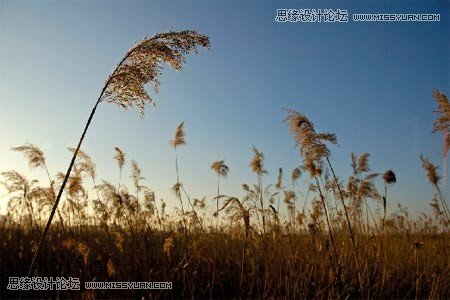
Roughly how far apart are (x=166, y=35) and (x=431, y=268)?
585 centimetres

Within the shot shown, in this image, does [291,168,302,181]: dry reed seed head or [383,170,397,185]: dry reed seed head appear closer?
[383,170,397,185]: dry reed seed head

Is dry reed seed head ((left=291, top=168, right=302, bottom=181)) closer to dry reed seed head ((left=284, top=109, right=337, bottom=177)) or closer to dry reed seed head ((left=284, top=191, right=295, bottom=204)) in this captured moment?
dry reed seed head ((left=284, top=191, right=295, bottom=204))

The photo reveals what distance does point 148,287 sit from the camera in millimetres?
4102

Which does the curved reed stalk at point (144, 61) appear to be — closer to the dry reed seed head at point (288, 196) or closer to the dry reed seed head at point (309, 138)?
the dry reed seed head at point (309, 138)

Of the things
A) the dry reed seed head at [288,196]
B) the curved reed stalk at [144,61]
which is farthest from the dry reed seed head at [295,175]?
the curved reed stalk at [144,61]

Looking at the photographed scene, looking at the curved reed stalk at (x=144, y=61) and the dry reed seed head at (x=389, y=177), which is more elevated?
the curved reed stalk at (x=144, y=61)

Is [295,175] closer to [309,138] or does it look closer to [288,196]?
[288,196]

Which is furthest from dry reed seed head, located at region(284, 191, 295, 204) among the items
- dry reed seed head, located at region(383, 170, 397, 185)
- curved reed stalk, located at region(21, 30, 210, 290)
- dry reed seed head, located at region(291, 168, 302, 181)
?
curved reed stalk, located at region(21, 30, 210, 290)

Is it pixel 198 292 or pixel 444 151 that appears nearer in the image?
pixel 444 151

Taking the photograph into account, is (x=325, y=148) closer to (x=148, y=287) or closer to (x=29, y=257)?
(x=148, y=287)

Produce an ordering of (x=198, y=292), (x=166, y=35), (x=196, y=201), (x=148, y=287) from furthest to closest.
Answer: (x=196, y=201), (x=198, y=292), (x=148, y=287), (x=166, y=35)

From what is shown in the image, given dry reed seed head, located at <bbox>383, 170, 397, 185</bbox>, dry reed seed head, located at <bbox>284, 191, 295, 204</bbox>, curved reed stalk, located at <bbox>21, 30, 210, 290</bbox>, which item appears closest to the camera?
curved reed stalk, located at <bbox>21, 30, 210, 290</bbox>

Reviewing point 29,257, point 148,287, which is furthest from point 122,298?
point 29,257

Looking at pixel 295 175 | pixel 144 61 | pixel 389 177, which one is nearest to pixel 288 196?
pixel 295 175
